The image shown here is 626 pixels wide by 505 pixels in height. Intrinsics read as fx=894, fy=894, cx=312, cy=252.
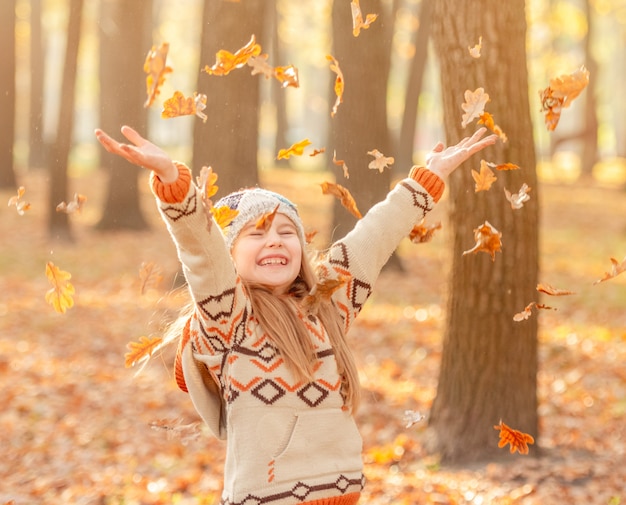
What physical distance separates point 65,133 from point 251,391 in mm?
9059

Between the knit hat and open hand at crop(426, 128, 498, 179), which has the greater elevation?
open hand at crop(426, 128, 498, 179)

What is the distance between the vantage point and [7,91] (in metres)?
16.6

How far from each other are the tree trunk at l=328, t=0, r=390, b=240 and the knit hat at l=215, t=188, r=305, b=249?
2195 millimetres

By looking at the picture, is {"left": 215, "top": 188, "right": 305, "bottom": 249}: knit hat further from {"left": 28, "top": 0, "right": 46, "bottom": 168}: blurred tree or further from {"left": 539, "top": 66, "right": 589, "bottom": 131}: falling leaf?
{"left": 28, "top": 0, "right": 46, "bottom": 168}: blurred tree

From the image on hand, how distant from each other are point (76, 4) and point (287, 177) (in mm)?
13533

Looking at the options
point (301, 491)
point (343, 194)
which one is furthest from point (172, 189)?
point (343, 194)

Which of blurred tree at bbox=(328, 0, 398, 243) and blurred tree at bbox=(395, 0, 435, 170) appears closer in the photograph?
blurred tree at bbox=(328, 0, 398, 243)

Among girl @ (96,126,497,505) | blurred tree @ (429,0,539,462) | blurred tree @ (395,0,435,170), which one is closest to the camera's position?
girl @ (96,126,497,505)

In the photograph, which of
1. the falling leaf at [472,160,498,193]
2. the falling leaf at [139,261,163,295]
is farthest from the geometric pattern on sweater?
the falling leaf at [472,160,498,193]

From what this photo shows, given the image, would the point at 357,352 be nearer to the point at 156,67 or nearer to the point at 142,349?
the point at 142,349

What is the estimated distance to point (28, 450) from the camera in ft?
20.9

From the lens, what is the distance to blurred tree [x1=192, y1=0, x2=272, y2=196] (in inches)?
255

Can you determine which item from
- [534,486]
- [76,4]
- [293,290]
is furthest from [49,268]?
[76,4]

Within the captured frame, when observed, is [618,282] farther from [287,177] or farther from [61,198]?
[287,177]
